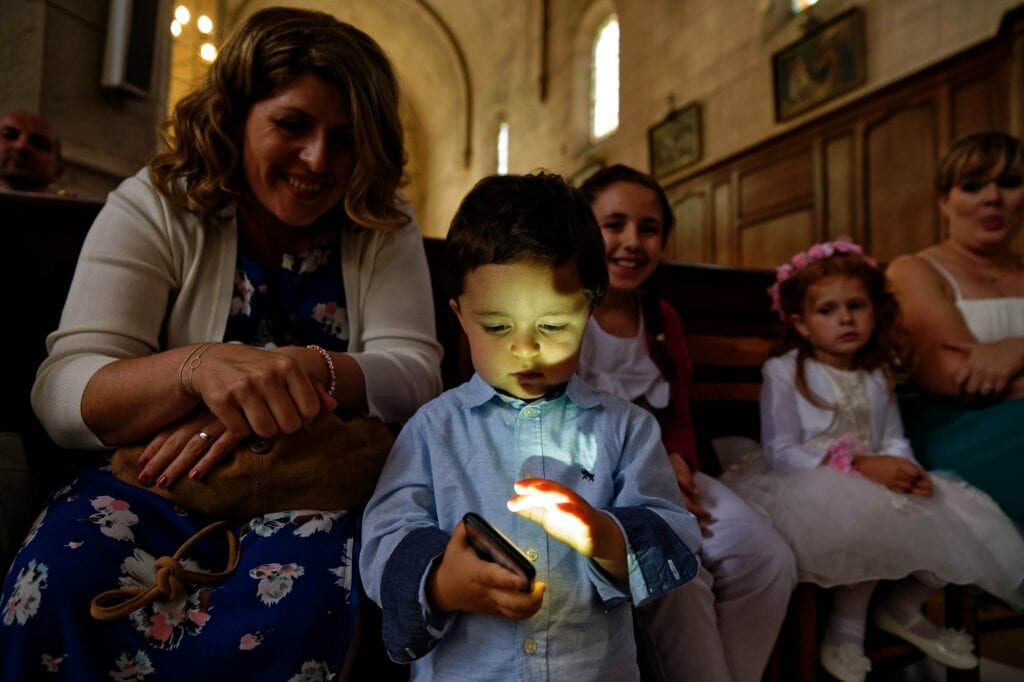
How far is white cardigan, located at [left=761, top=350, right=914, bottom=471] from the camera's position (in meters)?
1.94

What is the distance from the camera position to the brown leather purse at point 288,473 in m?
1.05

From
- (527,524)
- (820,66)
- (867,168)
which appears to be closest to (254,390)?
(527,524)

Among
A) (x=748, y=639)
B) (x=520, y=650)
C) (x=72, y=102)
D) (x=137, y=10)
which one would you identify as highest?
(x=137, y=10)

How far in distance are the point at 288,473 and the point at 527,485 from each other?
467mm

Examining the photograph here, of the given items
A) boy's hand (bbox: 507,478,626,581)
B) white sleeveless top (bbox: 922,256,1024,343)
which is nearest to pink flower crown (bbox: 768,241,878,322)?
white sleeveless top (bbox: 922,256,1024,343)

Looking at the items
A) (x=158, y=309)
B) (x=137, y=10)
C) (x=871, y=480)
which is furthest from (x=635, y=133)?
(x=158, y=309)

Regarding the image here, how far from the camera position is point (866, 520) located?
5.22 feet

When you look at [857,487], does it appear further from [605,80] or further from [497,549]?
[605,80]

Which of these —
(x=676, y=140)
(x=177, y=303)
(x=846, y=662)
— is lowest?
(x=846, y=662)

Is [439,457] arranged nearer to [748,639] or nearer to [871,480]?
[748,639]

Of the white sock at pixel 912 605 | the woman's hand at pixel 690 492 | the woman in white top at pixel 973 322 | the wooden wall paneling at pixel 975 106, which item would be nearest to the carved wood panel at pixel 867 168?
the wooden wall paneling at pixel 975 106

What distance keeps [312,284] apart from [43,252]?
0.76 metres

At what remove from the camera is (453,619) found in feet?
3.01

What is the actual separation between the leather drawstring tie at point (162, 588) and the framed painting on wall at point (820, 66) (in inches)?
245
